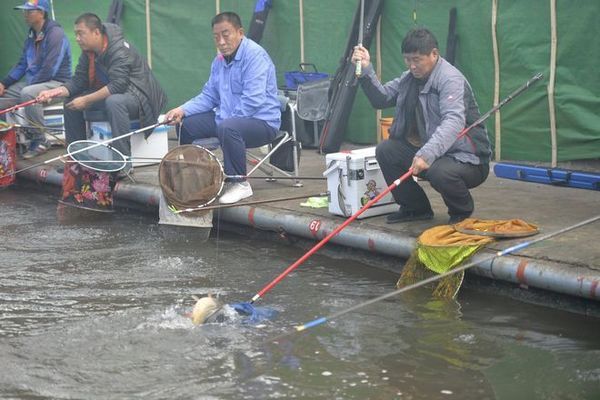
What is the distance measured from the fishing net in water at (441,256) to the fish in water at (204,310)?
1305 millimetres

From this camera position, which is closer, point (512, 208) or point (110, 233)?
point (512, 208)

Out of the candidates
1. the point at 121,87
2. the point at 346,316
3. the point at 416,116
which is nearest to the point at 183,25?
the point at 121,87

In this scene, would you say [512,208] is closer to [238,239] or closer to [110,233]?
[238,239]

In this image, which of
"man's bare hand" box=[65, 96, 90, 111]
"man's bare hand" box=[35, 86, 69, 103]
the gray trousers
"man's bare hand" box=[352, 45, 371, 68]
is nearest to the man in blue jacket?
the gray trousers

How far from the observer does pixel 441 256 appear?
6496 mm

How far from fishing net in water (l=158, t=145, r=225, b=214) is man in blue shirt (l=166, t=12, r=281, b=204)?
0.32 m

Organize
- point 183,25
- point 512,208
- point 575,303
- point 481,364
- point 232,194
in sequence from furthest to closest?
point 183,25 < point 232,194 < point 512,208 < point 575,303 < point 481,364

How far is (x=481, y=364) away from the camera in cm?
542

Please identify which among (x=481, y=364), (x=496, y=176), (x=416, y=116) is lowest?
(x=481, y=364)

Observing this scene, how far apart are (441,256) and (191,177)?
242cm

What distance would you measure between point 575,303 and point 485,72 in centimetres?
413

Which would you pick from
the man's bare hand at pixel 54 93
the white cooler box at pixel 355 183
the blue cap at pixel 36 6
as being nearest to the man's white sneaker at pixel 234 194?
the white cooler box at pixel 355 183

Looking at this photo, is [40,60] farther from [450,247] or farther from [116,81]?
[450,247]

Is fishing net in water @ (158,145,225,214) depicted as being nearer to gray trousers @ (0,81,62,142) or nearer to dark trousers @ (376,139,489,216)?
dark trousers @ (376,139,489,216)
